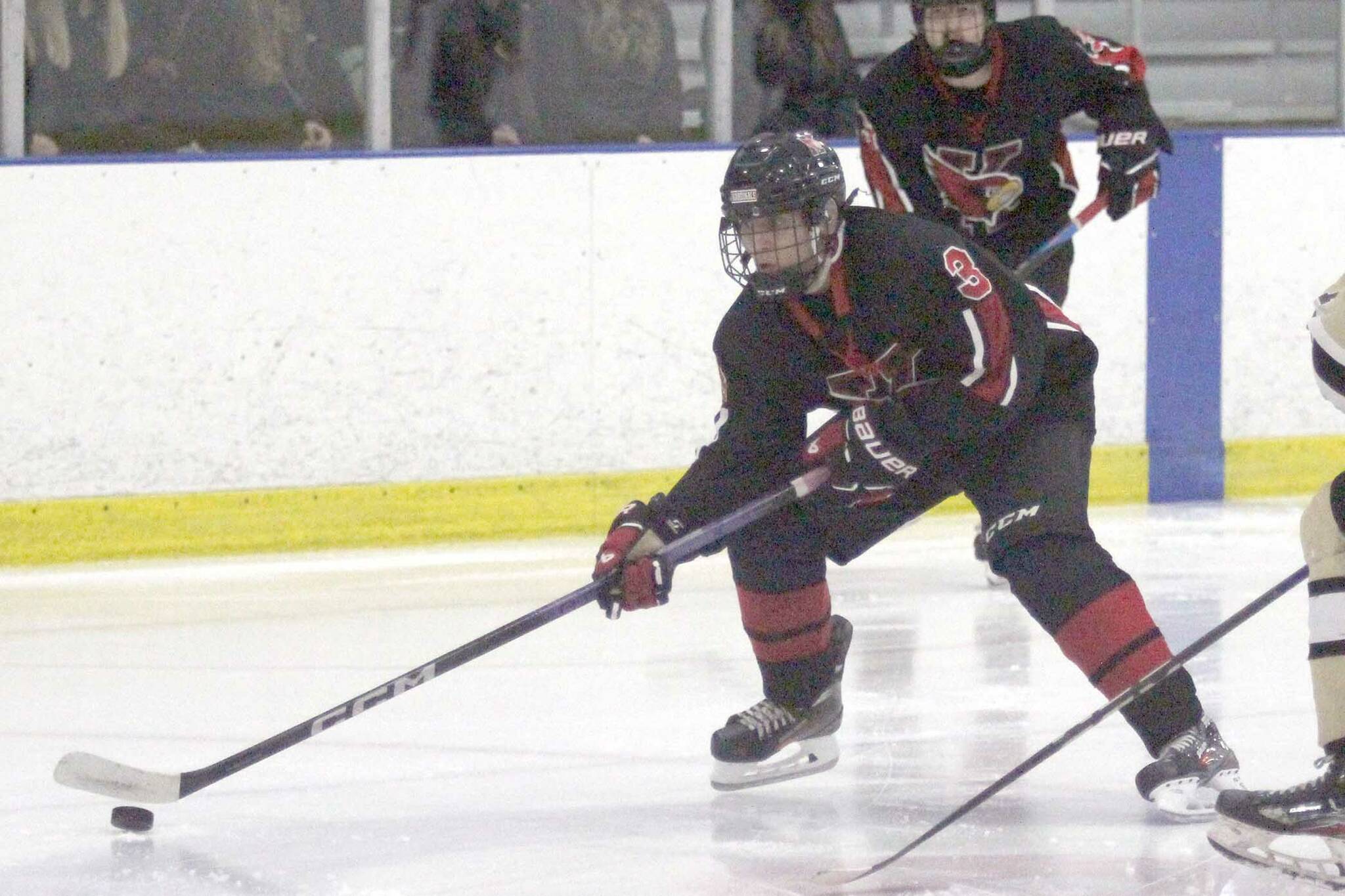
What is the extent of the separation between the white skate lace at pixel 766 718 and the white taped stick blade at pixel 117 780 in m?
0.72

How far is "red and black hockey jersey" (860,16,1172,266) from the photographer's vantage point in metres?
3.81

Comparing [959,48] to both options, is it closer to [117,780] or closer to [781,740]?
[781,740]

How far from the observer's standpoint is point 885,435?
8.66 ft

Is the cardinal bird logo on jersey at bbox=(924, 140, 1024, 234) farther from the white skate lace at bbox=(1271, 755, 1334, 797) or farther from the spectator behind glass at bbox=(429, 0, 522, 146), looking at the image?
the white skate lace at bbox=(1271, 755, 1334, 797)

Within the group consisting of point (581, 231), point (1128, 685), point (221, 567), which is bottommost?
point (221, 567)

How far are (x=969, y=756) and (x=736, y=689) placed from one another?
52 centimetres

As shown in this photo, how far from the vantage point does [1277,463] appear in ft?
17.7

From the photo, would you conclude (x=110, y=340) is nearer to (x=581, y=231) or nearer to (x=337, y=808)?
(x=581, y=231)

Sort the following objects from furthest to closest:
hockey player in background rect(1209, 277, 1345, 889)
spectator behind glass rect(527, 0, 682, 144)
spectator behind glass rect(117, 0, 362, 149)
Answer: spectator behind glass rect(527, 0, 682, 144), spectator behind glass rect(117, 0, 362, 149), hockey player in background rect(1209, 277, 1345, 889)

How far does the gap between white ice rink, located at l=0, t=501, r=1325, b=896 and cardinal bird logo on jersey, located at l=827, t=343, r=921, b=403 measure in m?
0.51

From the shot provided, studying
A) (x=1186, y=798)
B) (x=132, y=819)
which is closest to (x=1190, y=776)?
(x=1186, y=798)

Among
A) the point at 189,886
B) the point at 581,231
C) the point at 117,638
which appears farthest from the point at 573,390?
the point at 189,886

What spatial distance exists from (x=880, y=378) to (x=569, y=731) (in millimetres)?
769

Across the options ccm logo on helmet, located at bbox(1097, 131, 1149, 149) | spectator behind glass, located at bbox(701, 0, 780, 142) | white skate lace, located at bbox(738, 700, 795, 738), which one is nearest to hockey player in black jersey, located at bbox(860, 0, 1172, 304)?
ccm logo on helmet, located at bbox(1097, 131, 1149, 149)
